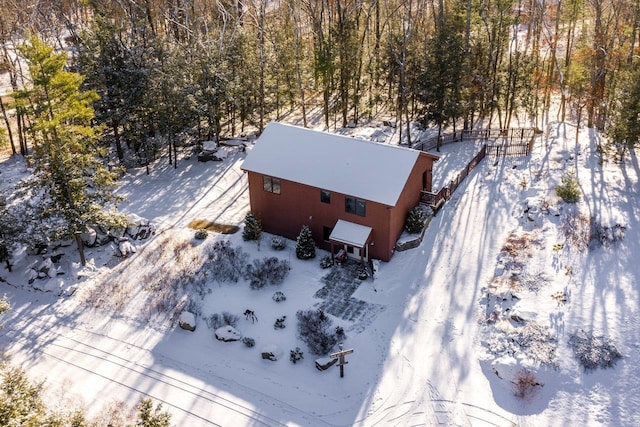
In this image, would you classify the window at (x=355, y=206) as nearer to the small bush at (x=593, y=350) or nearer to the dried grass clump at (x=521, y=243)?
the dried grass clump at (x=521, y=243)

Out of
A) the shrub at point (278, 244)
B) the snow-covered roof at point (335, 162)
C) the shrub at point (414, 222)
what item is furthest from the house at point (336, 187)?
the shrub at point (278, 244)

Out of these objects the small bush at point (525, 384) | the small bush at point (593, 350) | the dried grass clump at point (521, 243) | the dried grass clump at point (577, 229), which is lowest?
the small bush at point (525, 384)

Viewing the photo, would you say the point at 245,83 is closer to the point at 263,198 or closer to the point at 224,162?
the point at 224,162

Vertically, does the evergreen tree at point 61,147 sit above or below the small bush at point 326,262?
above

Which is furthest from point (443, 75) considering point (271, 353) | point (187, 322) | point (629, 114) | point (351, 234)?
point (187, 322)

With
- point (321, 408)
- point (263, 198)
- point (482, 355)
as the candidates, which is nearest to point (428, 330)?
point (482, 355)
